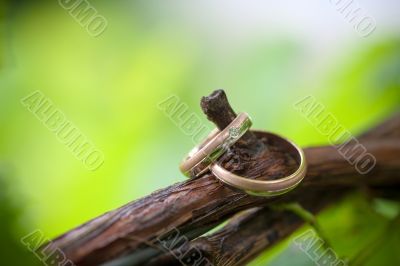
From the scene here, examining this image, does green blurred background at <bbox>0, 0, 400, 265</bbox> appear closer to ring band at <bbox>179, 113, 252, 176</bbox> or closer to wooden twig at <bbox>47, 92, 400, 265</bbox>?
wooden twig at <bbox>47, 92, 400, 265</bbox>

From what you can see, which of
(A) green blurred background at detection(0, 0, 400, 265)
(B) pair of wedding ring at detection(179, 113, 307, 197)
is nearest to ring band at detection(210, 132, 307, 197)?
(B) pair of wedding ring at detection(179, 113, 307, 197)

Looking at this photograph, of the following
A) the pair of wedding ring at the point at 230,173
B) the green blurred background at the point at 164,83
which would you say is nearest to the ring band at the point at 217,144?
the pair of wedding ring at the point at 230,173

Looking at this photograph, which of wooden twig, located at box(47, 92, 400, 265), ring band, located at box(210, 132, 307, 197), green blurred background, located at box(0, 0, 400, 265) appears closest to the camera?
wooden twig, located at box(47, 92, 400, 265)

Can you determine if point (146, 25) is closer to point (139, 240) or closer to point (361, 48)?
point (361, 48)

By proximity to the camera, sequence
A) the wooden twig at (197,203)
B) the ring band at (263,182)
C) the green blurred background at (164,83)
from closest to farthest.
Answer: the wooden twig at (197,203)
the ring band at (263,182)
the green blurred background at (164,83)

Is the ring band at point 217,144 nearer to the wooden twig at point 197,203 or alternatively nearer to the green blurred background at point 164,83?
the wooden twig at point 197,203

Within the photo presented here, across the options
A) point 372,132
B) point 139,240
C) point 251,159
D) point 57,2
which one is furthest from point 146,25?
point 139,240

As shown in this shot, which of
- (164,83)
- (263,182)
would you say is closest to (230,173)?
(263,182)
